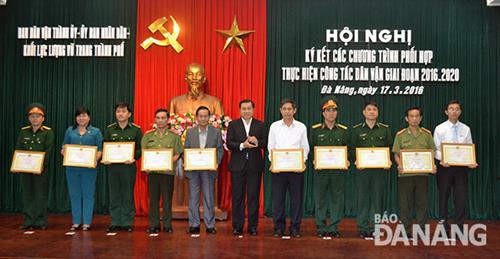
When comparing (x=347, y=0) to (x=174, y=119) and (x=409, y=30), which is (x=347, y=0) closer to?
(x=409, y=30)

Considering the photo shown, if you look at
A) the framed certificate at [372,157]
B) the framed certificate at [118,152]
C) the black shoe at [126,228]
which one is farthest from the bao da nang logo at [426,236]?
the framed certificate at [118,152]

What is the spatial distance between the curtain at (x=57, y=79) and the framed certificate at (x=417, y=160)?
4509 millimetres

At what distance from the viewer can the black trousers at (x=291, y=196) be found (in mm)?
6062

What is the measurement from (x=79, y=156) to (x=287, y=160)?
254 cm

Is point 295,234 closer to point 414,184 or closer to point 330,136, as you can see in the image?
point 330,136

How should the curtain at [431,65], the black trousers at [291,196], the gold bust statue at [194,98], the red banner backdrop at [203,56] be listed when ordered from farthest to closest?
the red banner backdrop at [203,56] → the curtain at [431,65] → the gold bust statue at [194,98] → the black trousers at [291,196]

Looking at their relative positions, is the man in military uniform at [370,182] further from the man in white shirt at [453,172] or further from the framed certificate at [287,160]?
the man in white shirt at [453,172]

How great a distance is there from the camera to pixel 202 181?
247 inches

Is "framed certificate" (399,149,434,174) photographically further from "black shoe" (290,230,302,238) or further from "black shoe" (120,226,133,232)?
"black shoe" (120,226,133,232)

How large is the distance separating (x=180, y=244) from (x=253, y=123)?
1.66 m

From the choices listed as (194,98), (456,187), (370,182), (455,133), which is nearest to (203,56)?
(194,98)

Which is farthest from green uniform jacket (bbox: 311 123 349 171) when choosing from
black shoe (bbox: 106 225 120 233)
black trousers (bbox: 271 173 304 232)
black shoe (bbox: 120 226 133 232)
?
black shoe (bbox: 106 225 120 233)

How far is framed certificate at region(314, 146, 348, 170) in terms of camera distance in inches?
235

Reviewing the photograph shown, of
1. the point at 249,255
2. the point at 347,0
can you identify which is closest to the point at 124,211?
the point at 249,255
